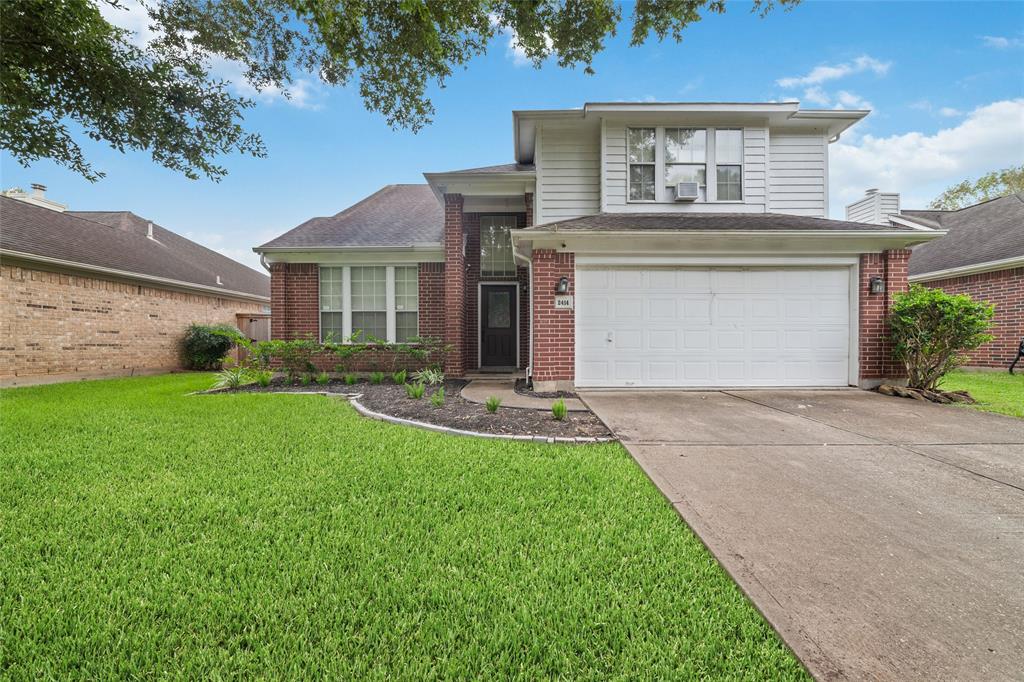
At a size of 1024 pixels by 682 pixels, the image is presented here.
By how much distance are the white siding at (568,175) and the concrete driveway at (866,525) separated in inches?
200

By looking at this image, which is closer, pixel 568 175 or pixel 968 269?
pixel 568 175

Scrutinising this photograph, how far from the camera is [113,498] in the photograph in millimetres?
2926

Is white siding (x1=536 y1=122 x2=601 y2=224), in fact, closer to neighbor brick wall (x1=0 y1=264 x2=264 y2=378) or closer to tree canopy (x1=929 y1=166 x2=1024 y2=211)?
neighbor brick wall (x1=0 y1=264 x2=264 y2=378)

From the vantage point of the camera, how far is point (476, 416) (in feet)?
17.2

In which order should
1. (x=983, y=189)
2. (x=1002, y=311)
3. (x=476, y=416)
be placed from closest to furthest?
(x=476, y=416) < (x=1002, y=311) < (x=983, y=189)

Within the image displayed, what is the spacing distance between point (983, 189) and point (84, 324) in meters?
40.7

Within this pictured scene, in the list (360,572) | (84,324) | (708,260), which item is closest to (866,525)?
(360,572)

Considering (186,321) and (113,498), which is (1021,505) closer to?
(113,498)

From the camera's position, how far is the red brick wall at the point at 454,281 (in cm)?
887

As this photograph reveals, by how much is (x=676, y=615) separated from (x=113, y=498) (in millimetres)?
3780

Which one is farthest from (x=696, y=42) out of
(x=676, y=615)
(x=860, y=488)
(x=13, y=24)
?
(x=13, y=24)

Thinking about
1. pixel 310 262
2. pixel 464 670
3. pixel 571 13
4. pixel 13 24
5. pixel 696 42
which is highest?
pixel 696 42

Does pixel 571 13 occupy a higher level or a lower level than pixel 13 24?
higher

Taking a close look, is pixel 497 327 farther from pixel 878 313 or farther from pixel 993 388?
pixel 993 388
